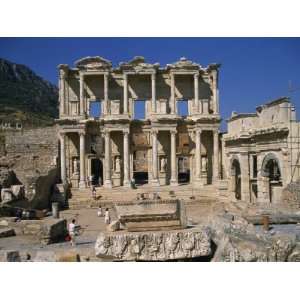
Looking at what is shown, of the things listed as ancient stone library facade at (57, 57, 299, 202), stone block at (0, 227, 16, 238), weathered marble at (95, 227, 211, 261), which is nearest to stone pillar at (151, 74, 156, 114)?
ancient stone library facade at (57, 57, 299, 202)

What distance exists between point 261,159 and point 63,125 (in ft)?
42.1

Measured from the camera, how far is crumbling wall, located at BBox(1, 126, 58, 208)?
21.1 meters

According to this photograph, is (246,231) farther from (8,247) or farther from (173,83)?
(173,83)

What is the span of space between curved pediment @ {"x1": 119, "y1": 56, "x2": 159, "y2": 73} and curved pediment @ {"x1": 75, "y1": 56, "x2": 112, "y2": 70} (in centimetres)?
103

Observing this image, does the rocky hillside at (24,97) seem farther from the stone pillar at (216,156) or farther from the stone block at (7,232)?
the stone block at (7,232)

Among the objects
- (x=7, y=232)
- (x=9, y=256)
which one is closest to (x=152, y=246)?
(x=9, y=256)

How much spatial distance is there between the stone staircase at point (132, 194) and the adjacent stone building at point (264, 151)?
1.64 metres

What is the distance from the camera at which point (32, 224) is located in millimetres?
15055

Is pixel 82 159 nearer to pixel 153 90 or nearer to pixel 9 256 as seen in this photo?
pixel 153 90

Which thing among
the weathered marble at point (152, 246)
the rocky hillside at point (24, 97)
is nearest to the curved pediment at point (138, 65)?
the weathered marble at point (152, 246)

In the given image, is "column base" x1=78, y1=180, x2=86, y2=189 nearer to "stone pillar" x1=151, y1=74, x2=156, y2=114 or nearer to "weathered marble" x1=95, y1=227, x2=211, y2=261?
"stone pillar" x1=151, y1=74, x2=156, y2=114

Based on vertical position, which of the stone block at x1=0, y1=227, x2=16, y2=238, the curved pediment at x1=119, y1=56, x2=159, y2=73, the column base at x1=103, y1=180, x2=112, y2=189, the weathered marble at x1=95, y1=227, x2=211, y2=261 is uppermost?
the curved pediment at x1=119, y1=56, x2=159, y2=73

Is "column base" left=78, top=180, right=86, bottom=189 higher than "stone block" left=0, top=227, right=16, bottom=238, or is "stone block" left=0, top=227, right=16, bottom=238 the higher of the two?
"column base" left=78, top=180, right=86, bottom=189

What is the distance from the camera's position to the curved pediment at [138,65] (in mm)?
27531
